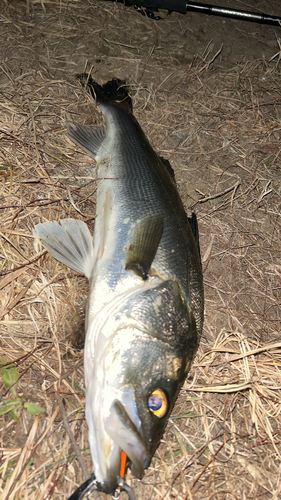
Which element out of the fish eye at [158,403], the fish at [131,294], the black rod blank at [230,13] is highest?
the black rod blank at [230,13]

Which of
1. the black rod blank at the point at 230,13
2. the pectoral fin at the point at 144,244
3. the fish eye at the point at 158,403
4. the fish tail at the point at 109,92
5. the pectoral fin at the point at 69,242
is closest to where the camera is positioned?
the fish eye at the point at 158,403

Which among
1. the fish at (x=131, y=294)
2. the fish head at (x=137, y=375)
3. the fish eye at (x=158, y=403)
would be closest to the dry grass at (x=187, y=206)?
the fish at (x=131, y=294)

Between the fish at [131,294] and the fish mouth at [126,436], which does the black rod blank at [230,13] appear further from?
the fish mouth at [126,436]

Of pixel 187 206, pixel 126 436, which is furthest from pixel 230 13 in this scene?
pixel 126 436

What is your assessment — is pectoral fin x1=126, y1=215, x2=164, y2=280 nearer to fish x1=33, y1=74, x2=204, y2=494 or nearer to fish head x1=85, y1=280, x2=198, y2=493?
fish x1=33, y1=74, x2=204, y2=494

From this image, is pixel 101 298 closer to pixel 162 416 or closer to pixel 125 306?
pixel 125 306

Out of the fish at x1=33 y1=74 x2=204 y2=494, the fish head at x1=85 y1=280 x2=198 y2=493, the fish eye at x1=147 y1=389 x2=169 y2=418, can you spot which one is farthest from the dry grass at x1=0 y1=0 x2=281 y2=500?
the fish eye at x1=147 y1=389 x2=169 y2=418

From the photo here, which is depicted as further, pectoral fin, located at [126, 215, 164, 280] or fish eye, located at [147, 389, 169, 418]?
pectoral fin, located at [126, 215, 164, 280]

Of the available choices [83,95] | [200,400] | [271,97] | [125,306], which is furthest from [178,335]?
[271,97]
